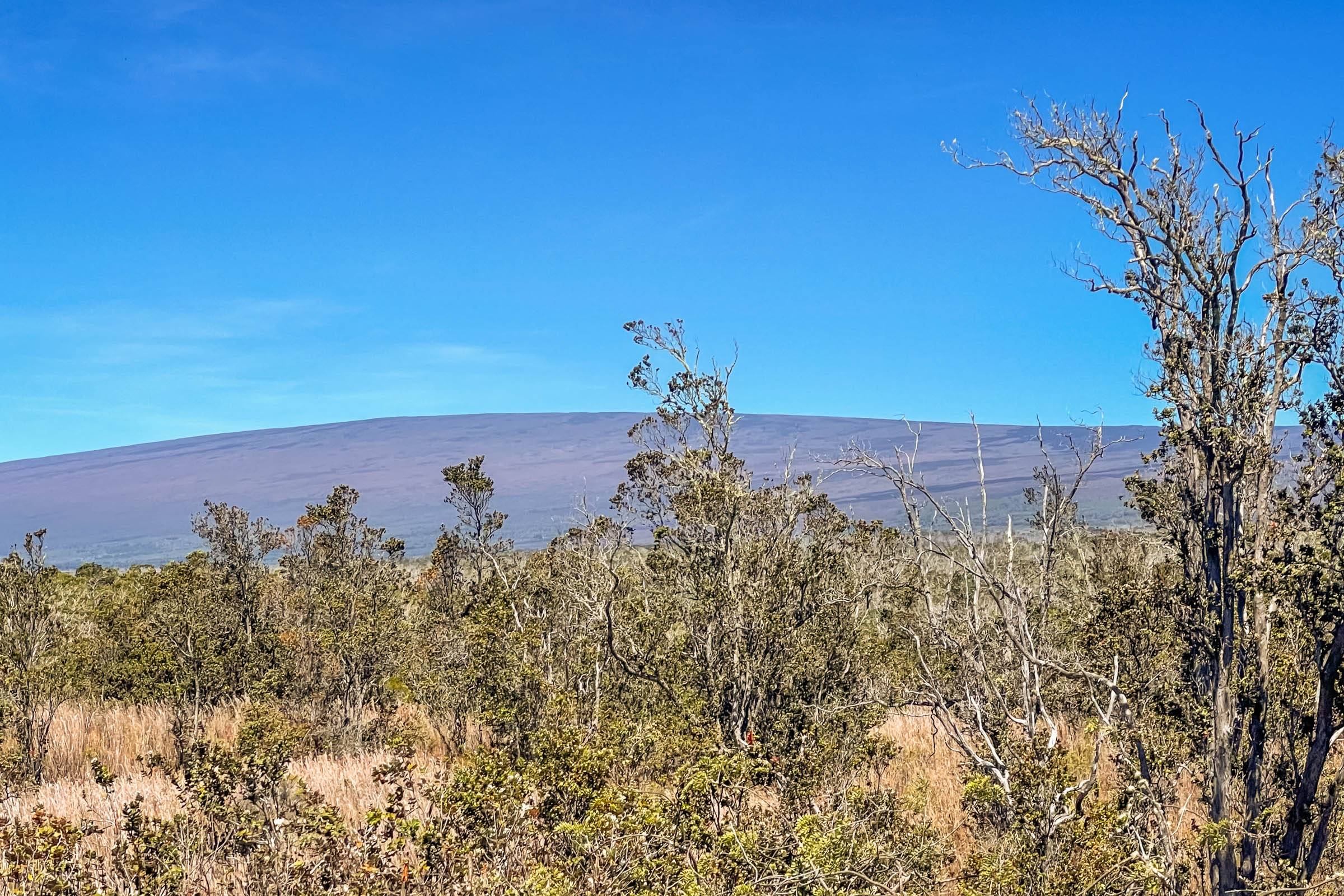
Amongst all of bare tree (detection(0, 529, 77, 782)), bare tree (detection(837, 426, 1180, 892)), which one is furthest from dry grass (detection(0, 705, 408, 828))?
bare tree (detection(837, 426, 1180, 892))

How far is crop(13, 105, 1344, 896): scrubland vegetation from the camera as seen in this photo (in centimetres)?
497

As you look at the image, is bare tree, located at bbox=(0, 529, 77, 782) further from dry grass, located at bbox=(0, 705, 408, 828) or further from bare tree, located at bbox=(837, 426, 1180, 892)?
bare tree, located at bbox=(837, 426, 1180, 892)

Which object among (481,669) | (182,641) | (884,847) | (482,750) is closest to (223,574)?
(182,641)

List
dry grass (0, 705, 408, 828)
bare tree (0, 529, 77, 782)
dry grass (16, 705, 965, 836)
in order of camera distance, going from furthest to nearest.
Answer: bare tree (0, 529, 77, 782), dry grass (16, 705, 965, 836), dry grass (0, 705, 408, 828)

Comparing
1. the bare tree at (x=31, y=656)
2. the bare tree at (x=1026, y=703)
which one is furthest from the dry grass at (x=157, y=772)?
the bare tree at (x=1026, y=703)

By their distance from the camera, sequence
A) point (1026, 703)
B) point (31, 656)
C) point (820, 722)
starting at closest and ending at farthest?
1. point (1026, 703)
2. point (820, 722)
3. point (31, 656)

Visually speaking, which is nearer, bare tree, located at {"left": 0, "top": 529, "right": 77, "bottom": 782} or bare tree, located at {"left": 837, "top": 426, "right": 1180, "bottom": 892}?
bare tree, located at {"left": 837, "top": 426, "right": 1180, "bottom": 892}

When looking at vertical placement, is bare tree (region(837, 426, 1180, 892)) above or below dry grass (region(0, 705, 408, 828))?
above

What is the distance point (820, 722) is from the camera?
9.63 metres

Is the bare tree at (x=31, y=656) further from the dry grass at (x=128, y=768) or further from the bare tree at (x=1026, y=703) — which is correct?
the bare tree at (x=1026, y=703)

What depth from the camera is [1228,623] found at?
506 cm

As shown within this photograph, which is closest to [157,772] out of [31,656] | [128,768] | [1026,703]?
[128,768]

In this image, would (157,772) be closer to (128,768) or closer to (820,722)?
(128,768)

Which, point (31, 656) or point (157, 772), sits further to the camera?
point (31, 656)
